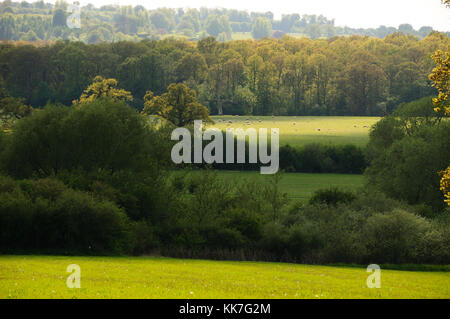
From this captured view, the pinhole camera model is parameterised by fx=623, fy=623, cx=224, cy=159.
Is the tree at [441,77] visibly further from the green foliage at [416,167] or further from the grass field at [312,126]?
the grass field at [312,126]

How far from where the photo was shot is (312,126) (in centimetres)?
11219

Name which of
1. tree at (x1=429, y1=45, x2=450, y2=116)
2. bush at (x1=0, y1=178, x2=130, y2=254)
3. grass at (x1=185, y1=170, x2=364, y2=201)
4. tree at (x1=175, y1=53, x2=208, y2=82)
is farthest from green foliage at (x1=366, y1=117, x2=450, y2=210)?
tree at (x1=175, y1=53, x2=208, y2=82)

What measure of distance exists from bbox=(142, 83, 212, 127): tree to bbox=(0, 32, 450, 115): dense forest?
26342 millimetres

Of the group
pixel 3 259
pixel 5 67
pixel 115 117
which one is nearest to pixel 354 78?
pixel 5 67

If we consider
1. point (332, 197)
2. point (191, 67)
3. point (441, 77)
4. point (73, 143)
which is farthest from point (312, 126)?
point (441, 77)

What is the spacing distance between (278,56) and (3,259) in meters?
121

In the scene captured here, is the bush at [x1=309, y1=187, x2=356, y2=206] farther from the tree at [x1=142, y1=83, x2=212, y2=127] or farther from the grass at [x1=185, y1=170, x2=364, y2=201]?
the tree at [x1=142, y1=83, x2=212, y2=127]

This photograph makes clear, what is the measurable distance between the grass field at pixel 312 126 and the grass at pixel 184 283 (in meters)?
63.1

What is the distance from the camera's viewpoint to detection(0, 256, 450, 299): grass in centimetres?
1719

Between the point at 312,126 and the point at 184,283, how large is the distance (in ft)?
309

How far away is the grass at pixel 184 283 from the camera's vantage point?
17188 mm

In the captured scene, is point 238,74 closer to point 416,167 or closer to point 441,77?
point 416,167

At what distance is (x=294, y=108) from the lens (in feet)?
441

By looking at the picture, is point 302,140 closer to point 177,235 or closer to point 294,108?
point 294,108
